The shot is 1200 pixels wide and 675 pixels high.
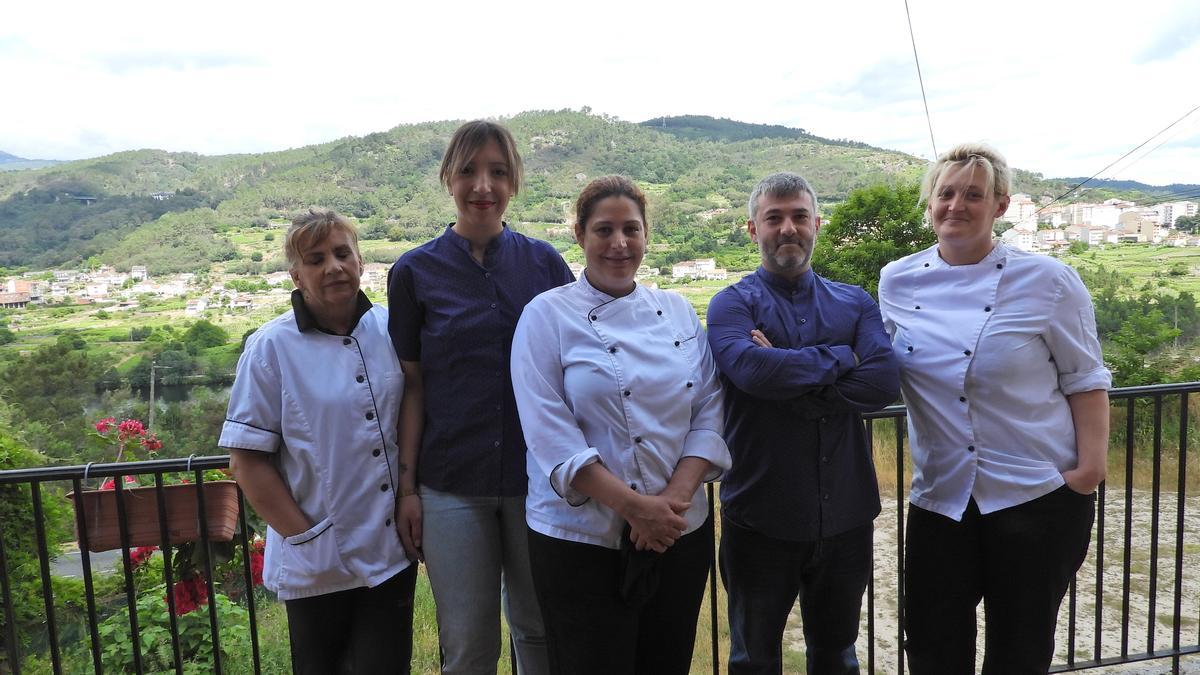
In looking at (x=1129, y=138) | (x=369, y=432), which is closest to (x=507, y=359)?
(x=369, y=432)

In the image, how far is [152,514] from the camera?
7.72 feet

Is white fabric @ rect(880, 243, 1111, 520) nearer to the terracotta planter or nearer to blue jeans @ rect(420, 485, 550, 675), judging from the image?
blue jeans @ rect(420, 485, 550, 675)

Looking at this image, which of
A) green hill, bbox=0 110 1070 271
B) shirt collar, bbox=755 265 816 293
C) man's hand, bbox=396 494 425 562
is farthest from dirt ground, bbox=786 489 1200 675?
green hill, bbox=0 110 1070 271

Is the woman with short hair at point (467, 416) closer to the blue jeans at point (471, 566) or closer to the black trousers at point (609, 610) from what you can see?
the blue jeans at point (471, 566)

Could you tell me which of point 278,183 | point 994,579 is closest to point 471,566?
point 994,579

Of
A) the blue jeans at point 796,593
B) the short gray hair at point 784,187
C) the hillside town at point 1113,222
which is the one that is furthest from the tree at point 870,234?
the blue jeans at point 796,593

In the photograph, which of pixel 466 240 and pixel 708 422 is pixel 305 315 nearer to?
pixel 466 240

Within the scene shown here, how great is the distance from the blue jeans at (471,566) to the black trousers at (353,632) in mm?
103

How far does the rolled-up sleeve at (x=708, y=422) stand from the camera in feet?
5.18

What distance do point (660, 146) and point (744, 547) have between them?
47.5m

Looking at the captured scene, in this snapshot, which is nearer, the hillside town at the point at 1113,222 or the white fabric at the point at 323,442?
the white fabric at the point at 323,442

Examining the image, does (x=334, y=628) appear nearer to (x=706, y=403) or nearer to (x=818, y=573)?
(x=706, y=403)

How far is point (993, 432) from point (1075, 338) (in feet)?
0.98

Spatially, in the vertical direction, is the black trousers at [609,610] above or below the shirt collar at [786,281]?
below
